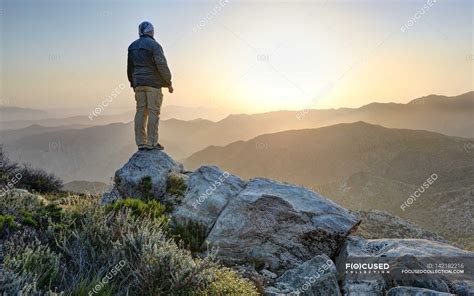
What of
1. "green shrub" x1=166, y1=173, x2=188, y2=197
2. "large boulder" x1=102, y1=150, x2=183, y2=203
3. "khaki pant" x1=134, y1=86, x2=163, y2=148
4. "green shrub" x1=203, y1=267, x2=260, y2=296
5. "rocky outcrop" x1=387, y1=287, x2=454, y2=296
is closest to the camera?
"green shrub" x1=203, y1=267, x2=260, y2=296

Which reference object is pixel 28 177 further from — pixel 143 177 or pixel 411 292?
pixel 411 292

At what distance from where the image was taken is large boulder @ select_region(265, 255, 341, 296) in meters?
6.38

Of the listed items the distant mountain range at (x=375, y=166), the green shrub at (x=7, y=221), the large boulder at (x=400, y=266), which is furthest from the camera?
the distant mountain range at (x=375, y=166)

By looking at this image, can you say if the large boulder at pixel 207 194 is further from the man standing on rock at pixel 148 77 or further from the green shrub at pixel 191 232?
the man standing on rock at pixel 148 77

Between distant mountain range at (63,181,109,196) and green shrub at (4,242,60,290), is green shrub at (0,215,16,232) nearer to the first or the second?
green shrub at (4,242,60,290)

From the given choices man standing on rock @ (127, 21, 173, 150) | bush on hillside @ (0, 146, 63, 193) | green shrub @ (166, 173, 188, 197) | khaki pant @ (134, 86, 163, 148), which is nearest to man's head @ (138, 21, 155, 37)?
man standing on rock @ (127, 21, 173, 150)

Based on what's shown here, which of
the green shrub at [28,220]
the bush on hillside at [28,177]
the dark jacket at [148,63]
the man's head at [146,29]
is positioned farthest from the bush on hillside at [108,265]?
the bush on hillside at [28,177]

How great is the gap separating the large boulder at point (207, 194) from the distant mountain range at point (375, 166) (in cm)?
1787

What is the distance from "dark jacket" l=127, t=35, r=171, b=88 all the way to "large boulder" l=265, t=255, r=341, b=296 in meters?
6.18

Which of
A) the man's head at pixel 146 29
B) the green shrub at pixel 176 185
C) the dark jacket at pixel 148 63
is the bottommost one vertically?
the green shrub at pixel 176 185

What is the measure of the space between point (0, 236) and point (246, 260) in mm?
4435

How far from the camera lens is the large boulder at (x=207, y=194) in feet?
29.6

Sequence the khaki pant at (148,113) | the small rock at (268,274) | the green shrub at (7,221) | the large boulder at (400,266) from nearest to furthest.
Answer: the green shrub at (7,221), the large boulder at (400,266), the small rock at (268,274), the khaki pant at (148,113)

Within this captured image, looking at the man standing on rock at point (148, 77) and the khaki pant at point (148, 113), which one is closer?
the man standing on rock at point (148, 77)
